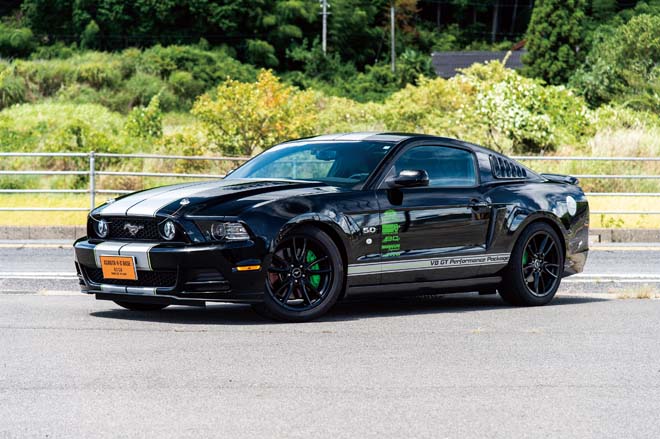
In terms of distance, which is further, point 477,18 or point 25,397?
point 477,18

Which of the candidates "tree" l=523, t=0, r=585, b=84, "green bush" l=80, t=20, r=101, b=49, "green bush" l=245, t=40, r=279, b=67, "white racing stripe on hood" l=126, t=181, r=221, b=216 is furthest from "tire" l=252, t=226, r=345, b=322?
"green bush" l=80, t=20, r=101, b=49

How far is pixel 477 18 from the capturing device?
111250 millimetres

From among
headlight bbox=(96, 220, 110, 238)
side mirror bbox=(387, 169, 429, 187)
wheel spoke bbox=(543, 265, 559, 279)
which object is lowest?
wheel spoke bbox=(543, 265, 559, 279)

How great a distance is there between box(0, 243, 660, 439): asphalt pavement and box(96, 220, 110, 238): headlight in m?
0.62

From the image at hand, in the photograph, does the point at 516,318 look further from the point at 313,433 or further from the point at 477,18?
the point at 477,18

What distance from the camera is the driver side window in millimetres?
9750

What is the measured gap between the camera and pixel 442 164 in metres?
9.96

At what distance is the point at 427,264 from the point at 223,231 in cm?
178

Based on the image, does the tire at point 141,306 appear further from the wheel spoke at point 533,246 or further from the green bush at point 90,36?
the green bush at point 90,36

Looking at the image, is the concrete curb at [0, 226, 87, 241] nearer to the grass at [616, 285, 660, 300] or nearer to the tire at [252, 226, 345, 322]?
the grass at [616, 285, 660, 300]

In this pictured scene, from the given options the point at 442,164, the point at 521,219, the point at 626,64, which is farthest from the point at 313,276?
the point at 626,64

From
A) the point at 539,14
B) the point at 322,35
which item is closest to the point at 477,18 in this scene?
the point at 322,35

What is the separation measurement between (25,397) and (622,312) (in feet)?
17.5

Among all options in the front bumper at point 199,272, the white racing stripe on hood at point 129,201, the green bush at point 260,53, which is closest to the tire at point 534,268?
the front bumper at point 199,272
